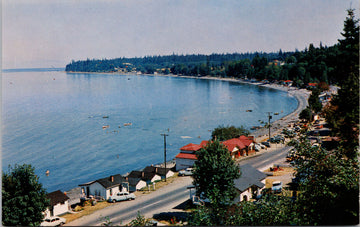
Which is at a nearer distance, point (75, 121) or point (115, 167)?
point (115, 167)

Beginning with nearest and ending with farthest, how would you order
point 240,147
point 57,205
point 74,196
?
point 57,205
point 74,196
point 240,147

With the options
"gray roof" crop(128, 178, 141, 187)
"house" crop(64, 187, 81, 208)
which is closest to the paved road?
"gray roof" crop(128, 178, 141, 187)

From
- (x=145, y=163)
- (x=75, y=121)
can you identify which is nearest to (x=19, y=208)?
(x=145, y=163)

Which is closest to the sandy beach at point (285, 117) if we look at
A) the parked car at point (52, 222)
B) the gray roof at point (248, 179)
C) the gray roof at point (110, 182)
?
the gray roof at point (248, 179)

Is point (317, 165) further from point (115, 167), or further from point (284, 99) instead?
point (284, 99)

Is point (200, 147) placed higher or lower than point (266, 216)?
lower

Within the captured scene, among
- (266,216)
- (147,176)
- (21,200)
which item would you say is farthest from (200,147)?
(266,216)

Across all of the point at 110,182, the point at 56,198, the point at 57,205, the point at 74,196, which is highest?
the point at 56,198

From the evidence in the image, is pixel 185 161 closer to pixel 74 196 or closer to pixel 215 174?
pixel 74 196

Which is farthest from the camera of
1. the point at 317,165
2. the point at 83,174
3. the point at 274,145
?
the point at 274,145
